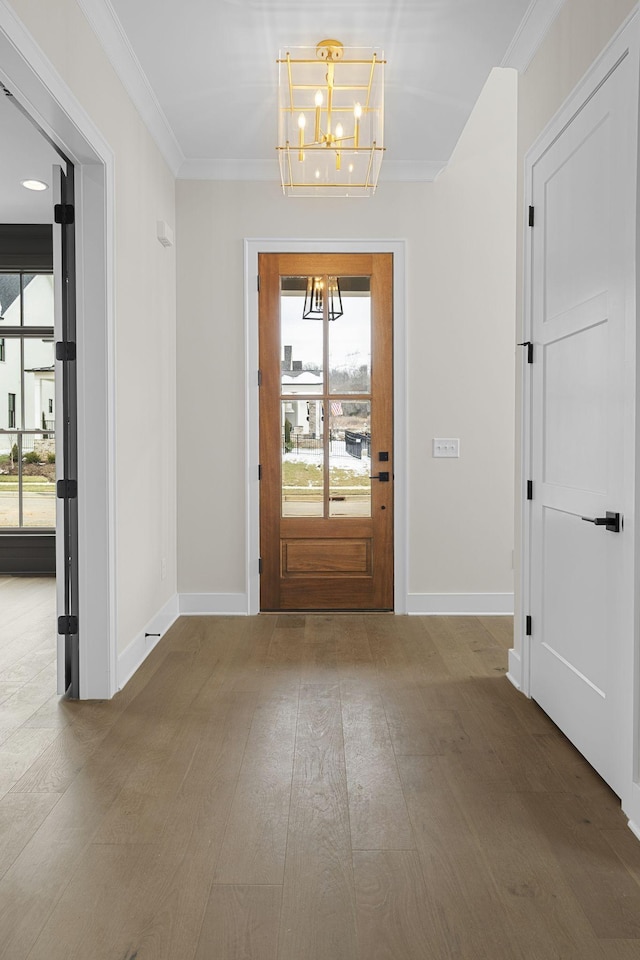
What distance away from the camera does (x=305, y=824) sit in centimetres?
220

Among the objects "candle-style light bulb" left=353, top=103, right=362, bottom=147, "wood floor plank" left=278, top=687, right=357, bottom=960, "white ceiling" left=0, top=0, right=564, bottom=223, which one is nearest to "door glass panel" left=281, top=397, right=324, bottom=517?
"white ceiling" left=0, top=0, right=564, bottom=223

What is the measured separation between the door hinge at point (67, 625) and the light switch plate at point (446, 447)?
2509 mm

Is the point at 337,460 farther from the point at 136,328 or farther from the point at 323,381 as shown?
the point at 136,328

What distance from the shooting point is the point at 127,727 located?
2.96m

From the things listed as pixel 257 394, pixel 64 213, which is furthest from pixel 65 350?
pixel 257 394

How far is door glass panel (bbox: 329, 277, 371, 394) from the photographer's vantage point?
4.82 m

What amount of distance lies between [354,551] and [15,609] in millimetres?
2292

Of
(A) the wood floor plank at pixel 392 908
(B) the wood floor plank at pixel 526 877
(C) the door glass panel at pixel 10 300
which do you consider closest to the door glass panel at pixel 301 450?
(B) the wood floor plank at pixel 526 877

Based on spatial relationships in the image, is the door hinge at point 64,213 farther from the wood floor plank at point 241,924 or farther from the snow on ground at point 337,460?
the wood floor plank at point 241,924

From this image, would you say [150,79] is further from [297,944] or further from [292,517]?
[297,944]

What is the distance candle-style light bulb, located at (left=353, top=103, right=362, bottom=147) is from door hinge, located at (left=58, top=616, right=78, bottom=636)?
2492 millimetres

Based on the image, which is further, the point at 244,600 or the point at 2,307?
the point at 2,307

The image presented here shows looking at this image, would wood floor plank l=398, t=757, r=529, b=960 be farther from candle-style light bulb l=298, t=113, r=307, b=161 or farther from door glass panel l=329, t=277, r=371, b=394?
door glass panel l=329, t=277, r=371, b=394

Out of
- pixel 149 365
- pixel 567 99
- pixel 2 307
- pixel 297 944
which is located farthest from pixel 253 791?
pixel 2 307
